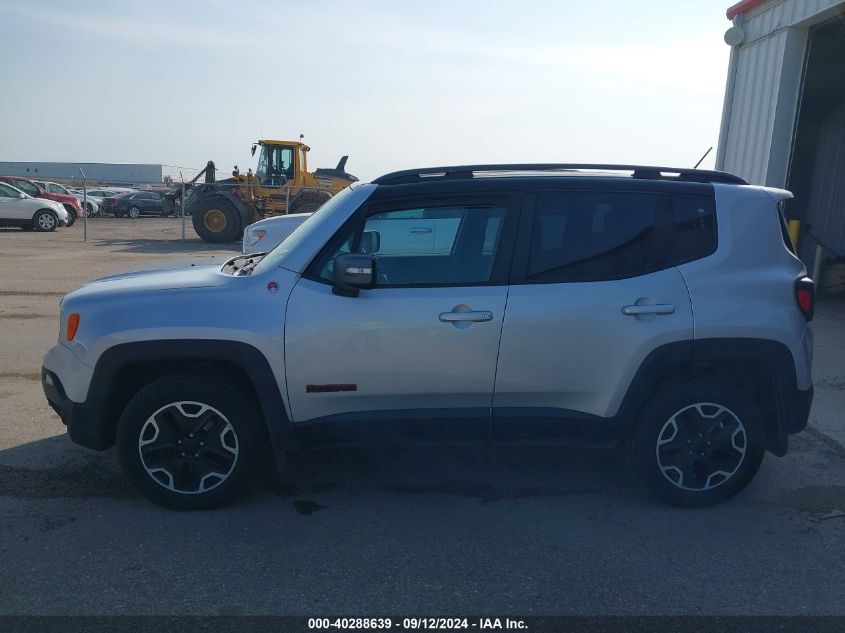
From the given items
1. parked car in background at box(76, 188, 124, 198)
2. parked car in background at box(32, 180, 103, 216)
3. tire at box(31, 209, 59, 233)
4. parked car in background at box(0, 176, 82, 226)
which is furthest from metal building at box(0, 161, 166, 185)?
tire at box(31, 209, 59, 233)

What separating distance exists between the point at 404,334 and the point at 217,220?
20.0 meters

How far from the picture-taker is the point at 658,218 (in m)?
4.39

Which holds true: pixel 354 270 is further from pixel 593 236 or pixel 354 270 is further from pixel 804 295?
pixel 804 295

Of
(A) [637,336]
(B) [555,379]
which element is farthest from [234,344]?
(A) [637,336]

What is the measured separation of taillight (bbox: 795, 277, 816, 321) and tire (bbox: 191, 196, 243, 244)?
20.2 m

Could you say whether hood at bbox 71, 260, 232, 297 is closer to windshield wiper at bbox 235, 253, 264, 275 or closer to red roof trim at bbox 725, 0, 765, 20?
windshield wiper at bbox 235, 253, 264, 275

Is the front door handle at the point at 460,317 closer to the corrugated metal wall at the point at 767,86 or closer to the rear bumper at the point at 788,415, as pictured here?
the rear bumper at the point at 788,415

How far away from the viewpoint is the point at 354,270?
4.00 metres

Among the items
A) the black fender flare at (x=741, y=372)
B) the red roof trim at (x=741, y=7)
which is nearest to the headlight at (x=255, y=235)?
the black fender flare at (x=741, y=372)

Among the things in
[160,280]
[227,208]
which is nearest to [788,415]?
[160,280]

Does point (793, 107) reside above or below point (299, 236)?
above

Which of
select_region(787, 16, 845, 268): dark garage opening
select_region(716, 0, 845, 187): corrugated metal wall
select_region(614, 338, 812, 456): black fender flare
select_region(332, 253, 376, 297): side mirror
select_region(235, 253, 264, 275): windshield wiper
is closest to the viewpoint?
select_region(332, 253, 376, 297): side mirror

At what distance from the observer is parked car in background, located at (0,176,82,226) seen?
2783 cm

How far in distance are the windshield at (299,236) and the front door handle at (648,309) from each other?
170 cm
